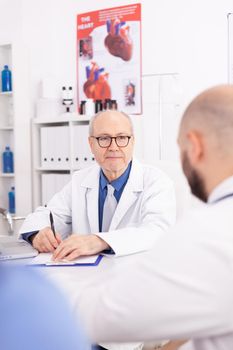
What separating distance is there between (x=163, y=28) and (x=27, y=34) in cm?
135

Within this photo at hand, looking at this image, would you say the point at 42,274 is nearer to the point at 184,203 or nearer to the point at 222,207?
the point at 222,207

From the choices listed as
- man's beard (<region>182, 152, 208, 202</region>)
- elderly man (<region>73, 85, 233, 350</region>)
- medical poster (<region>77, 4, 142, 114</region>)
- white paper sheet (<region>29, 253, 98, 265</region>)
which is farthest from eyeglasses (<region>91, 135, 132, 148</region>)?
medical poster (<region>77, 4, 142, 114</region>)

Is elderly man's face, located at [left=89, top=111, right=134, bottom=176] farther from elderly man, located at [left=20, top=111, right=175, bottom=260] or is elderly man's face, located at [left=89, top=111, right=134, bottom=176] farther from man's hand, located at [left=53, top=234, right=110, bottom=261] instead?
man's hand, located at [left=53, top=234, right=110, bottom=261]

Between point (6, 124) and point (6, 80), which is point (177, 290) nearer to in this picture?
point (6, 80)

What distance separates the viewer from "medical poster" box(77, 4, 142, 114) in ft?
13.1

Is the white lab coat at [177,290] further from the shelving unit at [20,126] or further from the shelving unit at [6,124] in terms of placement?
the shelving unit at [6,124]

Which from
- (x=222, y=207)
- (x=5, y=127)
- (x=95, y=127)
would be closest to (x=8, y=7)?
(x=5, y=127)

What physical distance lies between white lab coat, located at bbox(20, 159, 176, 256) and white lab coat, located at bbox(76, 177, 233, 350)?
79 centimetres

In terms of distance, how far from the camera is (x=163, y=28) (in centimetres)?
385

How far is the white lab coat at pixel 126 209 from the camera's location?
1.67 meters

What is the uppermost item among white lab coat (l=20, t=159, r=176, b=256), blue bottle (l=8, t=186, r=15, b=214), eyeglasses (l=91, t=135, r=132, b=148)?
eyeglasses (l=91, t=135, r=132, b=148)

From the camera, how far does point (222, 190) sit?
0.85 metres

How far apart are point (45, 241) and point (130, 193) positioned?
440 millimetres

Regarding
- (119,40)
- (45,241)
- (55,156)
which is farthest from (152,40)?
(45,241)
